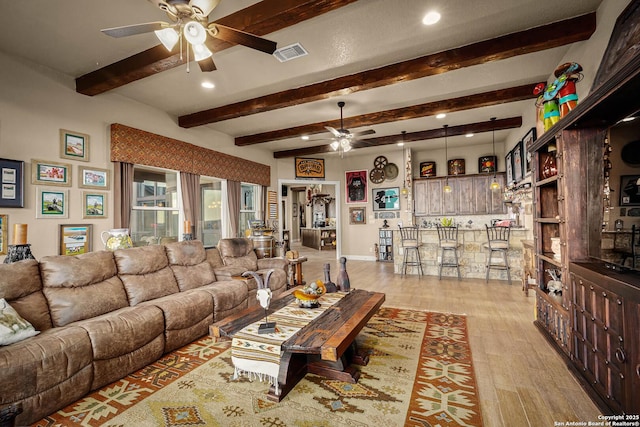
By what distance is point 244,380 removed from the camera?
216cm

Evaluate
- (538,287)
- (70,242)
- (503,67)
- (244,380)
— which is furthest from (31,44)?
(538,287)

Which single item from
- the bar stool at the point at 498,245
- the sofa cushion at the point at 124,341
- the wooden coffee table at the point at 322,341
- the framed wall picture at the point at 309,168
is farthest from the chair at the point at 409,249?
the sofa cushion at the point at 124,341

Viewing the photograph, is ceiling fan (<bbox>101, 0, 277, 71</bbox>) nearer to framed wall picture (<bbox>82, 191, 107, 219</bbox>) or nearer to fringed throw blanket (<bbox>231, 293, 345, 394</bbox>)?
fringed throw blanket (<bbox>231, 293, 345, 394</bbox>)

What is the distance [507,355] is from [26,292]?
3.91 meters

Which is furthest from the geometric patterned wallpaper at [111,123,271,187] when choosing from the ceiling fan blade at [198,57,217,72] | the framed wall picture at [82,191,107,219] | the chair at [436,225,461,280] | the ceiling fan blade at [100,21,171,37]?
the chair at [436,225,461,280]

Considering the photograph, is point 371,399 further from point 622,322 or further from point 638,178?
point 638,178

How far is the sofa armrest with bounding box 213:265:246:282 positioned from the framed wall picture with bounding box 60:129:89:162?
2205 millimetres

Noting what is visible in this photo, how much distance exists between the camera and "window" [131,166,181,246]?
454cm

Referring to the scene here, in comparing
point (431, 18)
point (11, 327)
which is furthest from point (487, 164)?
point (11, 327)

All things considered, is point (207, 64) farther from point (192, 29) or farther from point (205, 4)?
point (205, 4)

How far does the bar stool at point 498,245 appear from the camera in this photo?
16.9 feet

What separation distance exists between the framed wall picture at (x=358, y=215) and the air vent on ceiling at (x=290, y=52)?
5.82 meters

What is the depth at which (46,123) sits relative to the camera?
3402mm

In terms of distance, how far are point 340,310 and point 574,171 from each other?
205 cm
